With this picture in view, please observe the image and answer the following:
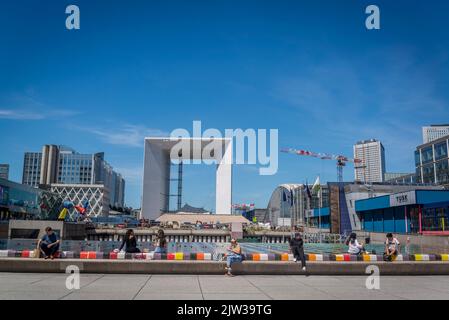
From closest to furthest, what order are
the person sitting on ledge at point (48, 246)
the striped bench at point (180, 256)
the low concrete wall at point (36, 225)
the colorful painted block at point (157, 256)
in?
1. the person sitting on ledge at point (48, 246)
2. the striped bench at point (180, 256)
3. the colorful painted block at point (157, 256)
4. the low concrete wall at point (36, 225)

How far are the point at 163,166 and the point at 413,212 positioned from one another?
7589 cm

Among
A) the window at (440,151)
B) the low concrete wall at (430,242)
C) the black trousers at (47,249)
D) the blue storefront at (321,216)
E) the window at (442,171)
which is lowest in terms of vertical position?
the low concrete wall at (430,242)

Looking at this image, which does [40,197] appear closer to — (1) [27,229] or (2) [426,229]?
(1) [27,229]

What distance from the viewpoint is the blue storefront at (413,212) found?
182 feet

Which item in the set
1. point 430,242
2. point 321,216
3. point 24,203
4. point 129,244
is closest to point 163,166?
point 24,203

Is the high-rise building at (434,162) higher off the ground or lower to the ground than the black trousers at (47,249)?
higher

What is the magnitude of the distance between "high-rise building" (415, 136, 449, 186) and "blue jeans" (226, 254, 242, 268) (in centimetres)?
9678

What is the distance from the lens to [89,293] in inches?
396

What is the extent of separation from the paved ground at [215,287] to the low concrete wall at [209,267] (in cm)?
54

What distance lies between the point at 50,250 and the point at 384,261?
1281 centimetres

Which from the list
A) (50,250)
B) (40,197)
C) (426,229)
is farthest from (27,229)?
(426,229)

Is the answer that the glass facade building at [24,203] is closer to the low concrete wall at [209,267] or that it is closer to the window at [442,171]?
the low concrete wall at [209,267]

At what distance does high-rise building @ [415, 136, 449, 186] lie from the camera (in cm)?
9856

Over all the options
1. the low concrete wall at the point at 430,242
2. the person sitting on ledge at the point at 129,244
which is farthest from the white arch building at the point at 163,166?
the person sitting on ledge at the point at 129,244
